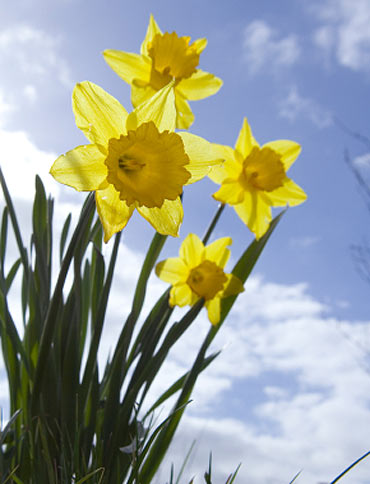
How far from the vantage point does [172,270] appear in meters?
1.61

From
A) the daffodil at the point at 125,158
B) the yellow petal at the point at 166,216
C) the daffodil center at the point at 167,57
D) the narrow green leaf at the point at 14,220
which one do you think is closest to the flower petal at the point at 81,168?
the daffodil at the point at 125,158

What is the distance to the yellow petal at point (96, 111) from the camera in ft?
3.33

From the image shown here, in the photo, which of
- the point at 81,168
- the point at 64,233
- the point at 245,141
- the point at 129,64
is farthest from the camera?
the point at 64,233

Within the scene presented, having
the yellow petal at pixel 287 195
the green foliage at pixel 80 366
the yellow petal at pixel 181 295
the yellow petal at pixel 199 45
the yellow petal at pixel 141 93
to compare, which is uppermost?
the yellow petal at pixel 199 45

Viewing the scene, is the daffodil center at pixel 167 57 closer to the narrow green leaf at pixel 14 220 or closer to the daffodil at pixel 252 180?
the daffodil at pixel 252 180

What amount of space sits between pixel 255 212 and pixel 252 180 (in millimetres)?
110

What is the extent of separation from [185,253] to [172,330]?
275 mm

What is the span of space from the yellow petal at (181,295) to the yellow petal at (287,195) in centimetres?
40

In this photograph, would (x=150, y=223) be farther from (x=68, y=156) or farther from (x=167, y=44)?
(x=167, y=44)

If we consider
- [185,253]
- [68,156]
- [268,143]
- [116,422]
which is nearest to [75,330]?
[116,422]

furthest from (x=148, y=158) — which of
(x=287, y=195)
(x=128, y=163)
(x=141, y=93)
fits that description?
(x=287, y=195)

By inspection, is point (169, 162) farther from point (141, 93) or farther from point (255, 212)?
point (255, 212)

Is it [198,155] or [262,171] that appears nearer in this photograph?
[198,155]

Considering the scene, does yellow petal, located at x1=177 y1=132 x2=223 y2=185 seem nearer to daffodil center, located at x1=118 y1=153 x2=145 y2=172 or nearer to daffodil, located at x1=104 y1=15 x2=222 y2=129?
daffodil center, located at x1=118 y1=153 x2=145 y2=172
